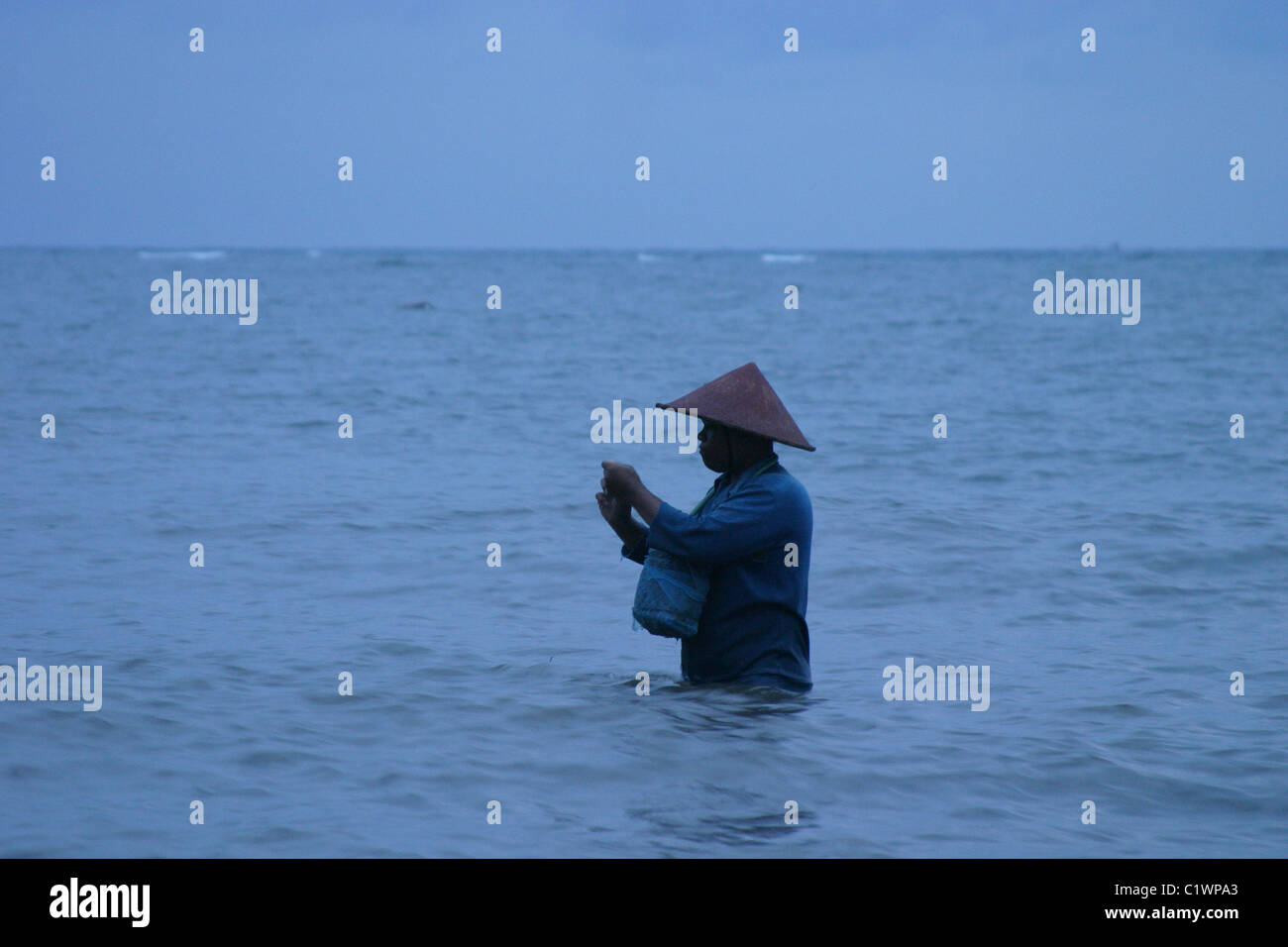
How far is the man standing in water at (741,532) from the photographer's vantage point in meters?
5.03

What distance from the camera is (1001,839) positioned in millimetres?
4508

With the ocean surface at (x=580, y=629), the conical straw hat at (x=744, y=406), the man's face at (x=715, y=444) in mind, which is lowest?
the ocean surface at (x=580, y=629)

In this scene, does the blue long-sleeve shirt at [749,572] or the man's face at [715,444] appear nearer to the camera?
the blue long-sleeve shirt at [749,572]

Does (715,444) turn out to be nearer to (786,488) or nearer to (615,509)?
(786,488)

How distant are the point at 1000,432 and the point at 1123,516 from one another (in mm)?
4718

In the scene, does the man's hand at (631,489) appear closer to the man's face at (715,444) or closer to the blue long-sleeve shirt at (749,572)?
the blue long-sleeve shirt at (749,572)

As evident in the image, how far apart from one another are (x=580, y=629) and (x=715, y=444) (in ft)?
8.39

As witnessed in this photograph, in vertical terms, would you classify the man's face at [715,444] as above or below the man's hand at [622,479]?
above

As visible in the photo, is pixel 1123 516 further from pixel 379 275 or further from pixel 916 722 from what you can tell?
pixel 379 275

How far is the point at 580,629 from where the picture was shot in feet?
24.7

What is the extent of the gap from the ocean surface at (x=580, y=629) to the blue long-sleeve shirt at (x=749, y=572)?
20 centimetres

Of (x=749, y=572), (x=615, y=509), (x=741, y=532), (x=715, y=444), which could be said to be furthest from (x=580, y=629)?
(x=741, y=532)

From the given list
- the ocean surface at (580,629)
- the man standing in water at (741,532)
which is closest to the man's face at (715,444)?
the man standing in water at (741,532)

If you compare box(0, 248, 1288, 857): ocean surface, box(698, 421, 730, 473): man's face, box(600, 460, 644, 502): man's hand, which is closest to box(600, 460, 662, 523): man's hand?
box(600, 460, 644, 502): man's hand
